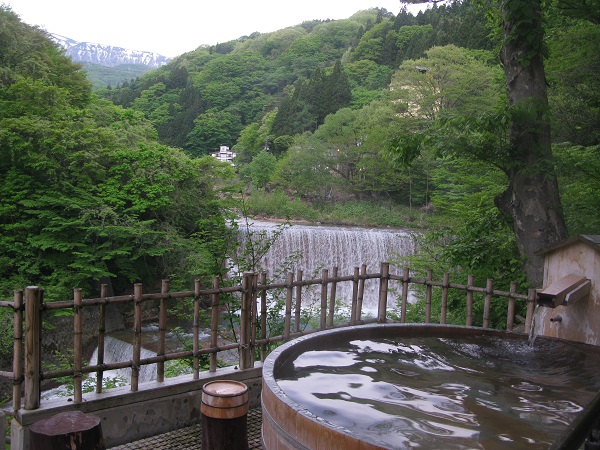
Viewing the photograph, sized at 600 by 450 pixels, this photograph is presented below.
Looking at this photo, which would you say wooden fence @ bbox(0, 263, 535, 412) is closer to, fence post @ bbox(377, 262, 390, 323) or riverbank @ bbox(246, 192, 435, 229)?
fence post @ bbox(377, 262, 390, 323)

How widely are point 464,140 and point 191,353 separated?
379 centimetres

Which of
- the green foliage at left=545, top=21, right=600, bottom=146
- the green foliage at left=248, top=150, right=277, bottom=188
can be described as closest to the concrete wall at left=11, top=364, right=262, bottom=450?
the green foliage at left=545, top=21, right=600, bottom=146

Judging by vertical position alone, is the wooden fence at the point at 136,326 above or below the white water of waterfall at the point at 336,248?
above

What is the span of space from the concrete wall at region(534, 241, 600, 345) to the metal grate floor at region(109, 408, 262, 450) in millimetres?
2402

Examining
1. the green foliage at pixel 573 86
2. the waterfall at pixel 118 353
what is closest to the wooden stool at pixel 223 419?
the green foliage at pixel 573 86

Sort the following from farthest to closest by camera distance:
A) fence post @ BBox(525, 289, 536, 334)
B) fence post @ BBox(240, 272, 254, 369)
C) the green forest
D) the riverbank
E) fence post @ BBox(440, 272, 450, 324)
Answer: the riverbank < the green forest < fence post @ BBox(440, 272, 450, 324) < fence post @ BBox(525, 289, 536, 334) < fence post @ BBox(240, 272, 254, 369)

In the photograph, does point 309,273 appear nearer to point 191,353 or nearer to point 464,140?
point 464,140

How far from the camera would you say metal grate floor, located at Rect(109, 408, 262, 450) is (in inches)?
150

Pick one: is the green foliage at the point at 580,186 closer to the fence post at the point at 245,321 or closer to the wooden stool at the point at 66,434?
the fence post at the point at 245,321

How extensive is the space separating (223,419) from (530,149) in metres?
4.58

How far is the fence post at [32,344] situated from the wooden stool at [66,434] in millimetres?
491

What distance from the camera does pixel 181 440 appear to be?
155 inches

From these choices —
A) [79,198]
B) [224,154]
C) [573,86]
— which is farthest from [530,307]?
[224,154]

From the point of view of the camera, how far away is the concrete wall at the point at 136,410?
3512 millimetres
